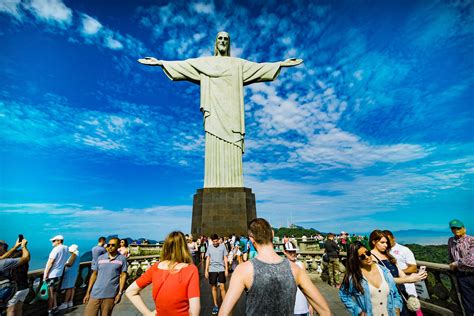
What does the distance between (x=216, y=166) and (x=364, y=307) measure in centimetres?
1089

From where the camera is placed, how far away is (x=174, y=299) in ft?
7.39

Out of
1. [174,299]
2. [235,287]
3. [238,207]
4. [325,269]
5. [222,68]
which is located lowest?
[325,269]

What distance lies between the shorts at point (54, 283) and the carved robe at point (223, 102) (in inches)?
310

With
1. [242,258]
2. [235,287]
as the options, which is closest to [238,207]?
[242,258]

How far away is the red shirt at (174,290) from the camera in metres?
2.26

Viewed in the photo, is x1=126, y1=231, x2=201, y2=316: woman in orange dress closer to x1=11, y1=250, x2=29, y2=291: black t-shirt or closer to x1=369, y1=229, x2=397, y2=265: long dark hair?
x1=369, y1=229, x2=397, y2=265: long dark hair

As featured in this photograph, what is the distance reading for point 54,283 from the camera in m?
5.33

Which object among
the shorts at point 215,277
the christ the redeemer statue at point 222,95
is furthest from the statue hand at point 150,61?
the shorts at point 215,277

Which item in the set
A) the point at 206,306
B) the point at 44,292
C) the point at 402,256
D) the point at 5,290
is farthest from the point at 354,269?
the point at 44,292

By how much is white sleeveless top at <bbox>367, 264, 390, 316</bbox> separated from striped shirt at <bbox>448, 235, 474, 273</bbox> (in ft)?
8.12

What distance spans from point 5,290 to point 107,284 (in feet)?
4.87

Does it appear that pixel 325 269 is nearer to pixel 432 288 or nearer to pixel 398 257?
pixel 432 288

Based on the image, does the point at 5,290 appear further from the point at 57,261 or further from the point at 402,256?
the point at 402,256

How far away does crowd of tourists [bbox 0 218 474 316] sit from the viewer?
1.84 metres
